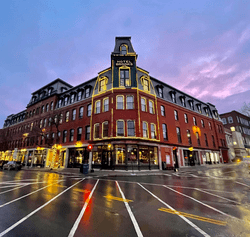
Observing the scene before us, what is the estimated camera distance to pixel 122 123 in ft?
67.3

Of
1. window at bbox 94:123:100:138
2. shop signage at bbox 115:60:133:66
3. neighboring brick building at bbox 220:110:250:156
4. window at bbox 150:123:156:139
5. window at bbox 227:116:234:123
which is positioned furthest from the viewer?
window at bbox 227:116:234:123

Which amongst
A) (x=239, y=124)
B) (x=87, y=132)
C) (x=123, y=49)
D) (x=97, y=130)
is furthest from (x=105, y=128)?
(x=239, y=124)

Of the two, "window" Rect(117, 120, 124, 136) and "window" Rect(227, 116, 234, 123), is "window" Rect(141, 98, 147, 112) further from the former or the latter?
"window" Rect(227, 116, 234, 123)

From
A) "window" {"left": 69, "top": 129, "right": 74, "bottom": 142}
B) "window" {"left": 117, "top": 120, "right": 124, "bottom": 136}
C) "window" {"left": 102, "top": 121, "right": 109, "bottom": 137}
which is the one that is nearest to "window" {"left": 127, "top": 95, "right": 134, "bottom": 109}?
"window" {"left": 117, "top": 120, "right": 124, "bottom": 136}

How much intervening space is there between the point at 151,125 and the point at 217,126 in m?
26.9

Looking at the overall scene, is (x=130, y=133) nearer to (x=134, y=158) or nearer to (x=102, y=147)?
(x=134, y=158)

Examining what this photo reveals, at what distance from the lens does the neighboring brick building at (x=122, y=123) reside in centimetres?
2017

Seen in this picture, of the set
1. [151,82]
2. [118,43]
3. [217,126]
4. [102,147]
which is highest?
[118,43]

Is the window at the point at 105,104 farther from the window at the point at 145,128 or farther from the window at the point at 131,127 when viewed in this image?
the window at the point at 145,128

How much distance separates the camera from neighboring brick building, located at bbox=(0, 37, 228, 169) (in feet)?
66.2

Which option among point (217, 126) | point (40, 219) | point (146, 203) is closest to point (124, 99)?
point (146, 203)

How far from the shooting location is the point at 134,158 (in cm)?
1922

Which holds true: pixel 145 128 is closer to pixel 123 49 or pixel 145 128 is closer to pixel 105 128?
pixel 105 128

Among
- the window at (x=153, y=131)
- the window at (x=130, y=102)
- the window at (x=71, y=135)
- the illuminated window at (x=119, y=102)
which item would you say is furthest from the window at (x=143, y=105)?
the window at (x=71, y=135)
